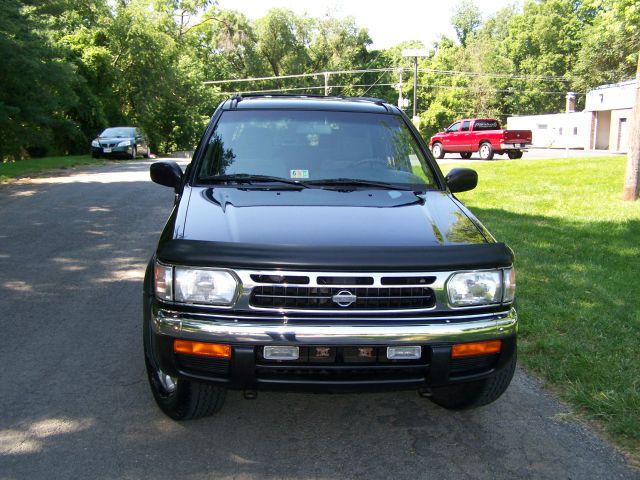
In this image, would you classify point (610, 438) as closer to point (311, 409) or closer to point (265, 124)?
point (311, 409)

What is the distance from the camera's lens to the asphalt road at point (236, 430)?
3.10 m

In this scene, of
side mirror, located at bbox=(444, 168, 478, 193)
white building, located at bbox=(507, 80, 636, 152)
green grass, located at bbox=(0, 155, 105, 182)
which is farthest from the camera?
white building, located at bbox=(507, 80, 636, 152)

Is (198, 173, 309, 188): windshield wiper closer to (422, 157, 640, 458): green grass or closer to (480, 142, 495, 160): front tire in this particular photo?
(422, 157, 640, 458): green grass

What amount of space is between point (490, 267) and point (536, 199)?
10.4 meters

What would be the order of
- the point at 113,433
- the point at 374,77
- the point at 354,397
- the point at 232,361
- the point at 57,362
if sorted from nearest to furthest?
the point at 232,361
the point at 113,433
the point at 354,397
the point at 57,362
the point at 374,77

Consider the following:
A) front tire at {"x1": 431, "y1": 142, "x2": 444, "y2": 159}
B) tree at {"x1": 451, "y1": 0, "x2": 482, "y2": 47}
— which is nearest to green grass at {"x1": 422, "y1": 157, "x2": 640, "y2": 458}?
front tire at {"x1": 431, "y1": 142, "x2": 444, "y2": 159}

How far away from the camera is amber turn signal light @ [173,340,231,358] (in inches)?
114

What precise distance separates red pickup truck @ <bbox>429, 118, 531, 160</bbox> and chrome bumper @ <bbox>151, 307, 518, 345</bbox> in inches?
1027

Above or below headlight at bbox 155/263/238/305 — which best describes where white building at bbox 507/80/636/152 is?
below

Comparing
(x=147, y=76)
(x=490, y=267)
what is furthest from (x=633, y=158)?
(x=147, y=76)

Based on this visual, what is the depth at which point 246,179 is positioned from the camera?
13.4ft

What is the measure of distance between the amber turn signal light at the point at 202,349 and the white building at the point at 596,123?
131 ft

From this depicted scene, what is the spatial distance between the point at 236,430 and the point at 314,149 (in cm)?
194

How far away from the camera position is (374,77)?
74188 mm
